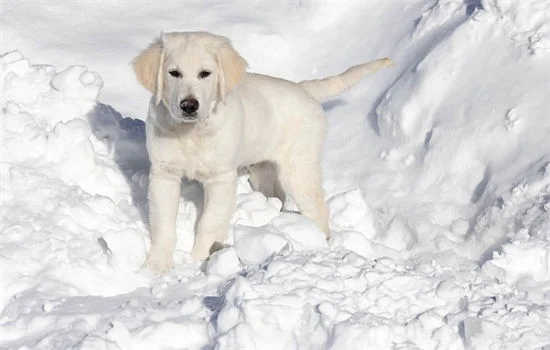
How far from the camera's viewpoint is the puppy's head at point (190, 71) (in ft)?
16.2

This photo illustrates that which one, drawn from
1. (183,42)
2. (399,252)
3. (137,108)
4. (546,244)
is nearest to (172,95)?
(183,42)

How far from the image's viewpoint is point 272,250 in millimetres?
5012

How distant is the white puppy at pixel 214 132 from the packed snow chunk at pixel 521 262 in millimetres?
1178

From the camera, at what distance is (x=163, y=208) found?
5375 mm

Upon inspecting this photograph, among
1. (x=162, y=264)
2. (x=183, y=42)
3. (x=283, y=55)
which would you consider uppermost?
(x=283, y=55)

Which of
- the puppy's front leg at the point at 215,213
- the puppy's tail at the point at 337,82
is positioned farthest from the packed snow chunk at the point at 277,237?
the puppy's tail at the point at 337,82

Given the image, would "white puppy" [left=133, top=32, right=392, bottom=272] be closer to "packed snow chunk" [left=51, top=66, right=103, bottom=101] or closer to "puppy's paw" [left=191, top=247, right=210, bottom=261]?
"puppy's paw" [left=191, top=247, right=210, bottom=261]

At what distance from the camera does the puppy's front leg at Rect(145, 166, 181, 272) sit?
5344 mm

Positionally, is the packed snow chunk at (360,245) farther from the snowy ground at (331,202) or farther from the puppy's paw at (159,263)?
the puppy's paw at (159,263)

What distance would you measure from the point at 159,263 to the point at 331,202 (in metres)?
1.35

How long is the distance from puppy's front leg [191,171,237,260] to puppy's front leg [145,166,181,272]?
0.15 metres

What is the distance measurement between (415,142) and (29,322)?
10.2 feet

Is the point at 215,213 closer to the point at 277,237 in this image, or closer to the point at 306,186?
the point at 277,237

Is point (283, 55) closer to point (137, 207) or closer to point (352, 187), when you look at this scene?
point (352, 187)
